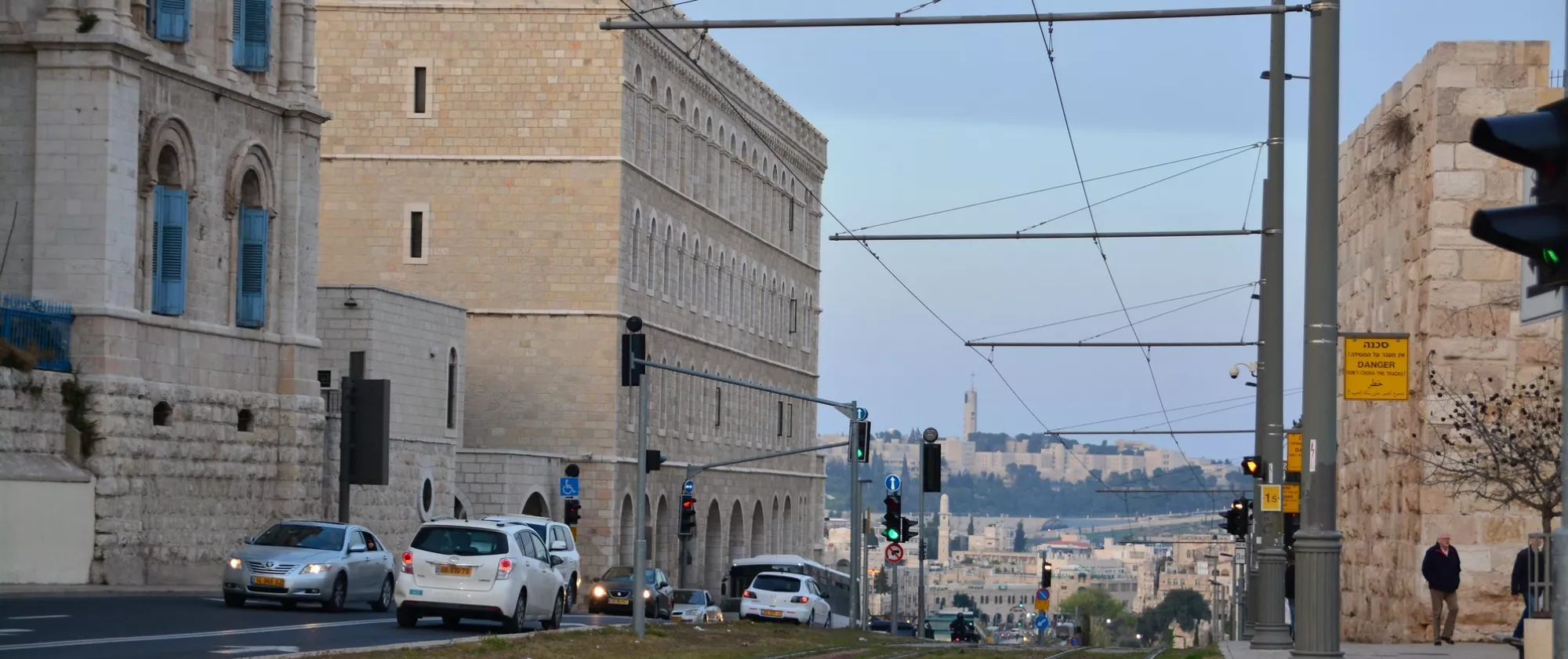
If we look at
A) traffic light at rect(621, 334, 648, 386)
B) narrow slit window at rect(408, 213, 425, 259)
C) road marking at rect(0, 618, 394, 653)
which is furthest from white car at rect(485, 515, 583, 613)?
narrow slit window at rect(408, 213, 425, 259)

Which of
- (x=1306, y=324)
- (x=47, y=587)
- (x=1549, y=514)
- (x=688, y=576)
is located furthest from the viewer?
(x=688, y=576)

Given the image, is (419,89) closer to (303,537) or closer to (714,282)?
(714,282)

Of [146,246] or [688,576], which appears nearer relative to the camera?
[146,246]

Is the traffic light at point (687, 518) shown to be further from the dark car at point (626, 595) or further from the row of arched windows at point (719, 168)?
the row of arched windows at point (719, 168)

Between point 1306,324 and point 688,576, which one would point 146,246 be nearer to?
point 1306,324

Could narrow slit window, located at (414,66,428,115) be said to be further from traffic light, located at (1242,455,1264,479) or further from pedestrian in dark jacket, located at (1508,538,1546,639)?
pedestrian in dark jacket, located at (1508,538,1546,639)

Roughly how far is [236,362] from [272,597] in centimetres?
1180

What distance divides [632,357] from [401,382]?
2200 cm

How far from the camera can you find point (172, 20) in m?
38.6

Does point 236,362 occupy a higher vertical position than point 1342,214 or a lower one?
lower

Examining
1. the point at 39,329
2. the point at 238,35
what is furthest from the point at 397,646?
the point at 238,35

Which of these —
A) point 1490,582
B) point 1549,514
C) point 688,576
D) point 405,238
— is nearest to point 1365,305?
point 1490,582

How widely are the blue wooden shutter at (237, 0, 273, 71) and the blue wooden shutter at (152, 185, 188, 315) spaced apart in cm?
362

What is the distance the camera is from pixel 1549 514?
25891mm
